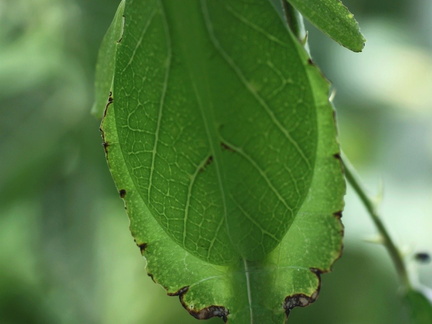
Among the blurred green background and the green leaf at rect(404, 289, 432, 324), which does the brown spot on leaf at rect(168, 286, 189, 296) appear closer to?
the green leaf at rect(404, 289, 432, 324)

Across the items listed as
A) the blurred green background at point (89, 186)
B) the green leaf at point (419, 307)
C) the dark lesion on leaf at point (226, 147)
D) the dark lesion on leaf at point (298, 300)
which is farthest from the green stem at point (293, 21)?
the blurred green background at point (89, 186)

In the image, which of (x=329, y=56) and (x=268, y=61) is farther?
(x=329, y=56)

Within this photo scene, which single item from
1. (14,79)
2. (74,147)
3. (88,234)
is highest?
(14,79)

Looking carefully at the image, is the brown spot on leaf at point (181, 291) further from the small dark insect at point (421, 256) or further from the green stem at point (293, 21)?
the small dark insect at point (421, 256)

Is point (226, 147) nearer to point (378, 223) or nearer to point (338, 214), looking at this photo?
point (338, 214)

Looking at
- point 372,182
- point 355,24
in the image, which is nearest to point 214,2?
point 355,24

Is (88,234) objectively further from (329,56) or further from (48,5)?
(329,56)

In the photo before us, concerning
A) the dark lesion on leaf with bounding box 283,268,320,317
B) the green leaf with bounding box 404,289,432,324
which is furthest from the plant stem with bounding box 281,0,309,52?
the green leaf with bounding box 404,289,432,324
